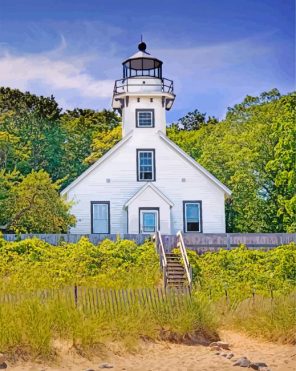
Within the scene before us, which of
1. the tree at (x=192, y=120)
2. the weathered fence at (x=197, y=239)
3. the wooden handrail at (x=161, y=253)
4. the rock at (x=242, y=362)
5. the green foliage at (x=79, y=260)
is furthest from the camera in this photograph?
the tree at (x=192, y=120)

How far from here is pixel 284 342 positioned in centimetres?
1391

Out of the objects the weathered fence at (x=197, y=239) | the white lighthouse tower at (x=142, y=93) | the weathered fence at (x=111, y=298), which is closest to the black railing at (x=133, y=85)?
the white lighthouse tower at (x=142, y=93)

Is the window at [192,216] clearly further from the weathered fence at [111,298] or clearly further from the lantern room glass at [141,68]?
the weathered fence at [111,298]

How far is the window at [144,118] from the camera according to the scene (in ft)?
93.6

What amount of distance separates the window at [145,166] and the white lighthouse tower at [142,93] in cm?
109

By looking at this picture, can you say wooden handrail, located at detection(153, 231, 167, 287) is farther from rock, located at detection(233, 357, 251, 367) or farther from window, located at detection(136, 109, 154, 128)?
rock, located at detection(233, 357, 251, 367)

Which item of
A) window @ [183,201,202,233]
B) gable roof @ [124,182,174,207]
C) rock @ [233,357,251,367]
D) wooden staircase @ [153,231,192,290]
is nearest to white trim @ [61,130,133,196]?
gable roof @ [124,182,174,207]

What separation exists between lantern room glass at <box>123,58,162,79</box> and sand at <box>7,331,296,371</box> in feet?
58.6

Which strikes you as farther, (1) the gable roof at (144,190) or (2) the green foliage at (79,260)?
(1) the gable roof at (144,190)

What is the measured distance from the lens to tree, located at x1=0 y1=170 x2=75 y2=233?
80.9 feet

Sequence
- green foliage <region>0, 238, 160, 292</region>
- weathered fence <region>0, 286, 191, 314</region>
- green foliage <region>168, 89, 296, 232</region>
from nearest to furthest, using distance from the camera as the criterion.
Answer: weathered fence <region>0, 286, 191, 314</region>
green foliage <region>0, 238, 160, 292</region>
green foliage <region>168, 89, 296, 232</region>

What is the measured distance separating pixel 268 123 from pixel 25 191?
13614mm

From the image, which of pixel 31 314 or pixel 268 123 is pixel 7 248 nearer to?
pixel 31 314

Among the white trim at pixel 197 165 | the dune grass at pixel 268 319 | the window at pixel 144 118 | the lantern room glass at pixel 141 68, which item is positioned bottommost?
the dune grass at pixel 268 319
